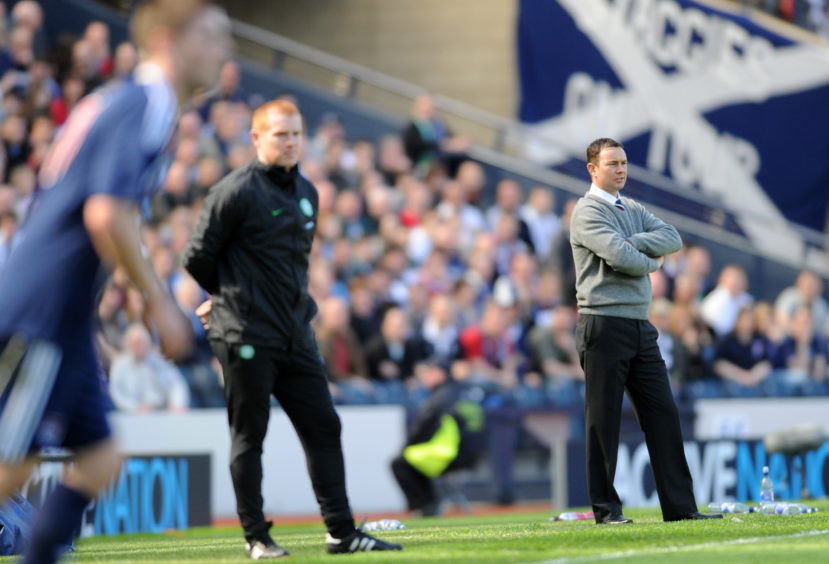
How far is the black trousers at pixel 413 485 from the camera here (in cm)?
1518

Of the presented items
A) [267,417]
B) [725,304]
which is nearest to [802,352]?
[725,304]

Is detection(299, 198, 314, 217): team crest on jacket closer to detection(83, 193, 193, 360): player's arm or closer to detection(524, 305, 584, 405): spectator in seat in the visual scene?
detection(83, 193, 193, 360): player's arm

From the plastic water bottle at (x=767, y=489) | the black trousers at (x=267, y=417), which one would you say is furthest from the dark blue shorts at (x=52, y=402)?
the plastic water bottle at (x=767, y=489)

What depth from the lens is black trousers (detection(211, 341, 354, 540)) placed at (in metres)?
7.47

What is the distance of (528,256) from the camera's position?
19375 mm

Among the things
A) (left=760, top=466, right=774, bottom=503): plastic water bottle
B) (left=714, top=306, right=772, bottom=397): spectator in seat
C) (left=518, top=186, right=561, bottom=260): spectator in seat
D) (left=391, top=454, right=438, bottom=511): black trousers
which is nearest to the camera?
(left=760, top=466, right=774, bottom=503): plastic water bottle

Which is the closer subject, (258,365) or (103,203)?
(103,203)

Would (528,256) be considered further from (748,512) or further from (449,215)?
(748,512)

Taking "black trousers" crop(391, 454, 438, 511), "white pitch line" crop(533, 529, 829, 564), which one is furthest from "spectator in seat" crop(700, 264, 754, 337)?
"white pitch line" crop(533, 529, 829, 564)

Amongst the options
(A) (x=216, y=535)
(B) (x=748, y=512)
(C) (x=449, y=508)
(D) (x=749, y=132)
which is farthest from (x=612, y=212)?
(D) (x=749, y=132)

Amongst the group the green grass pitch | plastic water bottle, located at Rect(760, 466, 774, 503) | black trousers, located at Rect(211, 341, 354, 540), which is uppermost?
black trousers, located at Rect(211, 341, 354, 540)

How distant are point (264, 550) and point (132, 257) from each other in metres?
2.53

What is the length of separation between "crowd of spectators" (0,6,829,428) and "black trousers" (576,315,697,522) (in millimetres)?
6480

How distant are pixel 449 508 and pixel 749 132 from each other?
10.1 meters
